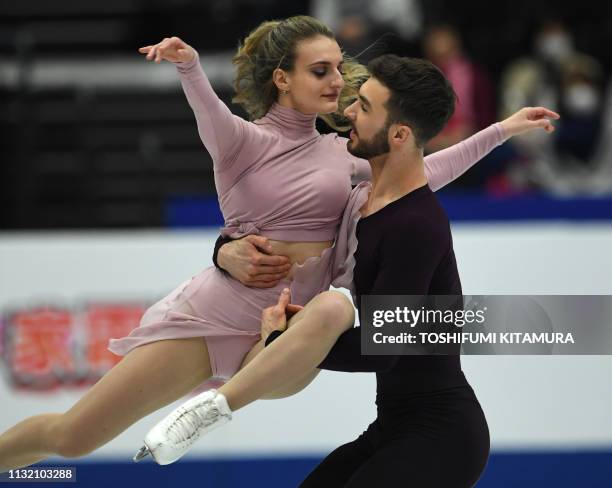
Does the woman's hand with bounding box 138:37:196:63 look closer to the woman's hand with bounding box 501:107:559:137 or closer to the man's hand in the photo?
the man's hand

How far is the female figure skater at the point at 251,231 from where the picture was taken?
3.59m

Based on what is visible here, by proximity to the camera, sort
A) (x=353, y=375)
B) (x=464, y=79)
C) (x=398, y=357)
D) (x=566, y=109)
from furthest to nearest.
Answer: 1. (x=566, y=109)
2. (x=464, y=79)
3. (x=353, y=375)
4. (x=398, y=357)

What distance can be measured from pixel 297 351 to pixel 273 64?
3.21ft

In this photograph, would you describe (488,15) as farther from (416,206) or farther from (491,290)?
(416,206)

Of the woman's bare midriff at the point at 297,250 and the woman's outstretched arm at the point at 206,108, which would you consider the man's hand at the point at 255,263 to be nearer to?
the woman's bare midriff at the point at 297,250

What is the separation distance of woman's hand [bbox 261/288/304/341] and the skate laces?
12.2 inches

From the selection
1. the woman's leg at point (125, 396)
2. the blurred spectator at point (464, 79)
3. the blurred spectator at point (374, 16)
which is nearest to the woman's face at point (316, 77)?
the woman's leg at point (125, 396)

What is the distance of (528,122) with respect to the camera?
3852 millimetres

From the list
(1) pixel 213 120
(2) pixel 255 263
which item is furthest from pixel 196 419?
(1) pixel 213 120

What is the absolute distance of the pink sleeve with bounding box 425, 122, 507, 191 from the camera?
3.84 m

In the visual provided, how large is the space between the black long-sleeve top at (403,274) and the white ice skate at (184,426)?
13.5 inches

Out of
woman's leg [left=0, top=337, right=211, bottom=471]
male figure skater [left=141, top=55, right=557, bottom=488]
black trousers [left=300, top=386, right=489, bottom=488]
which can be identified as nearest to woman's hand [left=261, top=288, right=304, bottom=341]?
male figure skater [left=141, top=55, right=557, bottom=488]

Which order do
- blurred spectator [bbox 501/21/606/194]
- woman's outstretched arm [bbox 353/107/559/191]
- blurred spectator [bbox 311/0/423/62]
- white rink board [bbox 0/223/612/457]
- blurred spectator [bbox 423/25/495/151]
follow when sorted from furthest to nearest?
blurred spectator [bbox 501/21/606/194], blurred spectator [bbox 311/0/423/62], blurred spectator [bbox 423/25/495/151], white rink board [bbox 0/223/612/457], woman's outstretched arm [bbox 353/107/559/191]

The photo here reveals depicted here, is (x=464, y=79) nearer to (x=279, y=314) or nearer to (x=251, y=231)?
(x=251, y=231)
